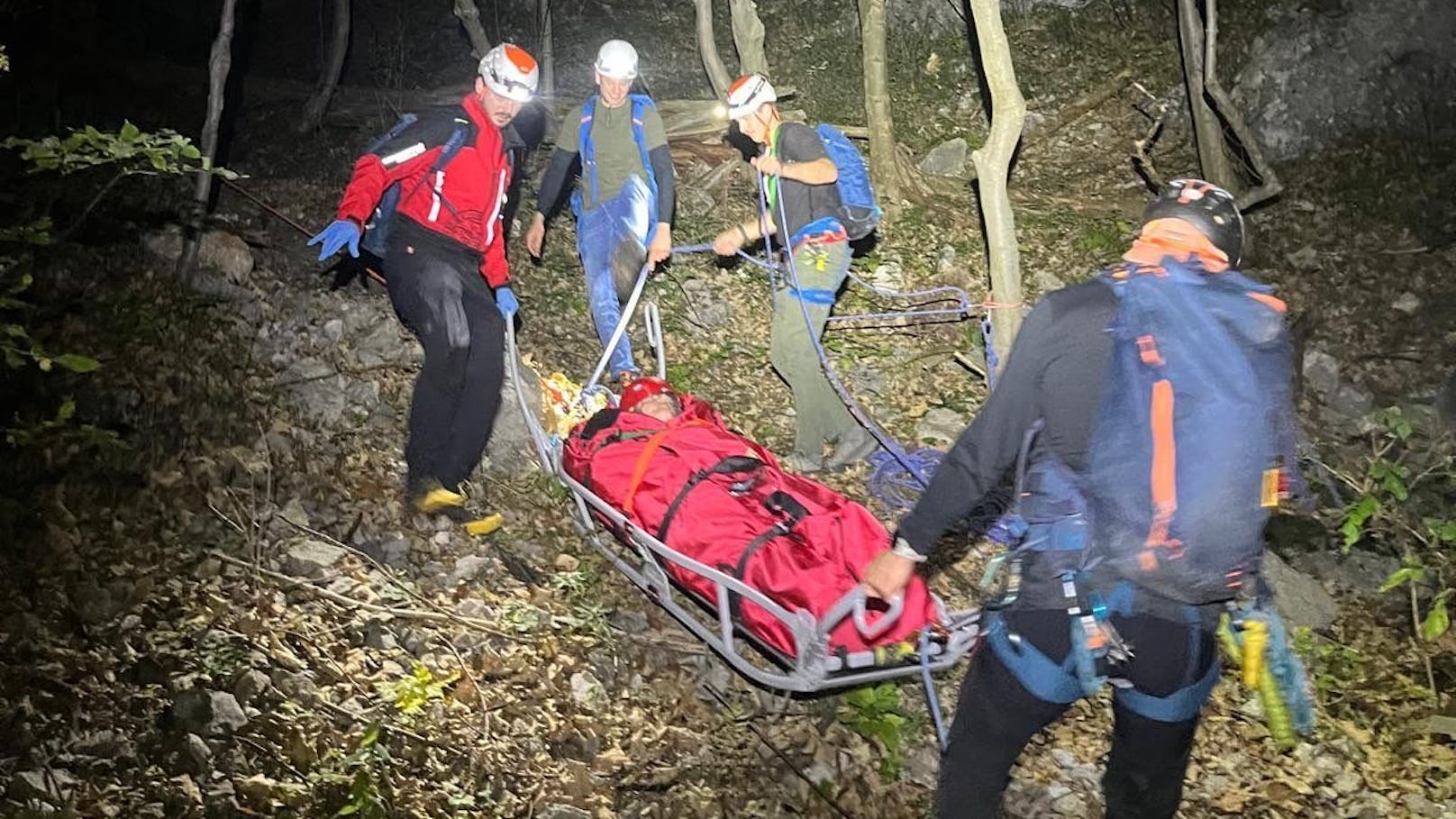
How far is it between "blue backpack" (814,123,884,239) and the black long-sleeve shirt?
3.93 metres

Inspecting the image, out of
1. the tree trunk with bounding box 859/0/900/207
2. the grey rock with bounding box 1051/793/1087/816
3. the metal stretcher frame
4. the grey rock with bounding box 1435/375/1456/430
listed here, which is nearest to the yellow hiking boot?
the metal stretcher frame

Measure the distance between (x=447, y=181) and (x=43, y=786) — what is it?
3649mm

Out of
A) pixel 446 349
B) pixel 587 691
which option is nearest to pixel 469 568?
pixel 587 691

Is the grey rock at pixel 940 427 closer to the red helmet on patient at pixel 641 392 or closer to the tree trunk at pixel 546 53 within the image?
the red helmet on patient at pixel 641 392

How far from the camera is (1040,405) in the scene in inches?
110

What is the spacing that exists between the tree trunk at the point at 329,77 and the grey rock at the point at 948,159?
6.85 meters

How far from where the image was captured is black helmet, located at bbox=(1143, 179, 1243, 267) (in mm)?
2748

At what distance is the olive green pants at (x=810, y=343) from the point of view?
6727 mm

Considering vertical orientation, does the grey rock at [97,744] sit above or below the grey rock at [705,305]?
below

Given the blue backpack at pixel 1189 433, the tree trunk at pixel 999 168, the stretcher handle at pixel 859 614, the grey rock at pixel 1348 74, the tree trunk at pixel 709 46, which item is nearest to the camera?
the blue backpack at pixel 1189 433

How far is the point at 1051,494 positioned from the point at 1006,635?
1.51ft

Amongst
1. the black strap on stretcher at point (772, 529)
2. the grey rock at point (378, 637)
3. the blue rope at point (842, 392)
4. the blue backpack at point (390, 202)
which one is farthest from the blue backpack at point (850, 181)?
the grey rock at point (378, 637)

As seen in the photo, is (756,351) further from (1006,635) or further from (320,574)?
(1006,635)

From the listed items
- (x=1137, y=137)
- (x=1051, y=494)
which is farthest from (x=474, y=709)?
(x=1137, y=137)
